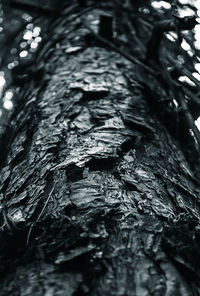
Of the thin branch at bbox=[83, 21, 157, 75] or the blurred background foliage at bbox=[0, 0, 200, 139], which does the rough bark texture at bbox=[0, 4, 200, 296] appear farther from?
the blurred background foliage at bbox=[0, 0, 200, 139]

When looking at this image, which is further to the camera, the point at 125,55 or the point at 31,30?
the point at 31,30

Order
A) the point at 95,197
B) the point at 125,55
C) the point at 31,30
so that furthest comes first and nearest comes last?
the point at 31,30 < the point at 125,55 < the point at 95,197

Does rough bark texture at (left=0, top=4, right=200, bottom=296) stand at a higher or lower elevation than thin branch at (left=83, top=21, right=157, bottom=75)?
higher

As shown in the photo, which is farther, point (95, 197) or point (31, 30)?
point (31, 30)

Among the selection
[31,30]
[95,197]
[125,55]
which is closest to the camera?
[95,197]

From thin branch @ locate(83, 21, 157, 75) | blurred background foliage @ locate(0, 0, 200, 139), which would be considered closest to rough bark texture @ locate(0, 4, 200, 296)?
thin branch @ locate(83, 21, 157, 75)

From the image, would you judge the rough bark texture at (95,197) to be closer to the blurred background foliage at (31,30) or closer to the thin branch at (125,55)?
the thin branch at (125,55)

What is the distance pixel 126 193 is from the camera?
987 mm

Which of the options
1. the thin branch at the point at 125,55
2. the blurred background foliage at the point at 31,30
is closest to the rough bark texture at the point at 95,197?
the thin branch at the point at 125,55

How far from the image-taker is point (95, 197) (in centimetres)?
95

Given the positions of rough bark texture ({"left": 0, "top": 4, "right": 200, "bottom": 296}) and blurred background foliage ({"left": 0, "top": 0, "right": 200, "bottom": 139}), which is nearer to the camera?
rough bark texture ({"left": 0, "top": 4, "right": 200, "bottom": 296})

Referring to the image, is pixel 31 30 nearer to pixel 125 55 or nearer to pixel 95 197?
pixel 125 55

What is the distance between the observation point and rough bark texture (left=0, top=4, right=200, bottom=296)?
0.76 metres

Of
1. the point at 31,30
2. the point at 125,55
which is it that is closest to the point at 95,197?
the point at 125,55
